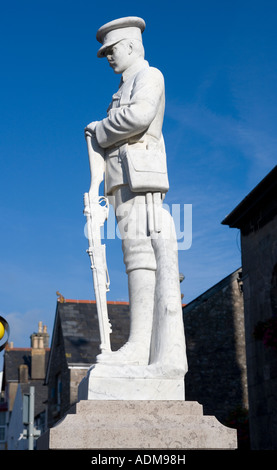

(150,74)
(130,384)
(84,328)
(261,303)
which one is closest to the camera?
(130,384)

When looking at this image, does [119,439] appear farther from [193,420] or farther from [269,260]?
[269,260]

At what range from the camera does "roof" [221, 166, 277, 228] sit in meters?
13.8

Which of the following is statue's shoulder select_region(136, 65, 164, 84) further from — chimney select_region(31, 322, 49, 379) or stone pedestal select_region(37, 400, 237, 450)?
chimney select_region(31, 322, 49, 379)

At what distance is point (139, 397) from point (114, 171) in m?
2.02

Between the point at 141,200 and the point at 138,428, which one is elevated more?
the point at 141,200

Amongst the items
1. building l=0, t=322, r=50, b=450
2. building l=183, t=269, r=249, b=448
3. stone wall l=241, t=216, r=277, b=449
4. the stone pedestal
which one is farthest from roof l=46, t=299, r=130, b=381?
the stone pedestal

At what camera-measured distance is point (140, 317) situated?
5480mm

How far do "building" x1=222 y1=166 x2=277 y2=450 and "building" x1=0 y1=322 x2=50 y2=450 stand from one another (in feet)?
58.4

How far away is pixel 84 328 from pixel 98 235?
18.8 m

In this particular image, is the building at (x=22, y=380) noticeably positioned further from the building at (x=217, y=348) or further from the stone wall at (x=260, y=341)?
the stone wall at (x=260, y=341)

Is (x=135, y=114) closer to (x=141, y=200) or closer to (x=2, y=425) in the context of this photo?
(x=141, y=200)

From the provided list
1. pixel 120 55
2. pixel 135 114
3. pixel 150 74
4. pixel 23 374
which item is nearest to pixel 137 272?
pixel 135 114

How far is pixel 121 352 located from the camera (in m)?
5.26

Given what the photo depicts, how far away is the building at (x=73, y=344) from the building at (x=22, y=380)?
5988 millimetres
